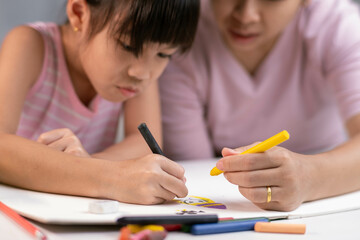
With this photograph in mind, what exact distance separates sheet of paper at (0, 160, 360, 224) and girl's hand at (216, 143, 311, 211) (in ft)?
0.05

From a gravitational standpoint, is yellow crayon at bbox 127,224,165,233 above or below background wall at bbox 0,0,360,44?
A: below

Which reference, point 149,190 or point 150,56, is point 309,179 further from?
point 150,56

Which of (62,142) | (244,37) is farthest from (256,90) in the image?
(62,142)

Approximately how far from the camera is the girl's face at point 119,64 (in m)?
0.75

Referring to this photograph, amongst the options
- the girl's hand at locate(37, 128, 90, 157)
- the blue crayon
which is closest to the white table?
the blue crayon

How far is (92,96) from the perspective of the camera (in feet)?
3.17

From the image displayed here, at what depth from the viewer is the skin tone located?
1.83ft

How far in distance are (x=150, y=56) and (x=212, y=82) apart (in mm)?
338

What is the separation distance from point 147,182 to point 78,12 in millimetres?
366

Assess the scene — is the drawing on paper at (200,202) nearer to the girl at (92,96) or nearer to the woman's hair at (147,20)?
the girl at (92,96)

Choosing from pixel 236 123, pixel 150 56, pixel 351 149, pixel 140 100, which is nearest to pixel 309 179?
pixel 351 149

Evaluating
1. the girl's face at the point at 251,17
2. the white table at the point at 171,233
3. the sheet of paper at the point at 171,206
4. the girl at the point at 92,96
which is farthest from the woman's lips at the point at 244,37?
the white table at the point at 171,233

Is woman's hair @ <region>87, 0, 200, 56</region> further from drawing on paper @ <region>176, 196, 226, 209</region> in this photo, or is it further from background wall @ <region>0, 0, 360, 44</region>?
background wall @ <region>0, 0, 360, 44</region>

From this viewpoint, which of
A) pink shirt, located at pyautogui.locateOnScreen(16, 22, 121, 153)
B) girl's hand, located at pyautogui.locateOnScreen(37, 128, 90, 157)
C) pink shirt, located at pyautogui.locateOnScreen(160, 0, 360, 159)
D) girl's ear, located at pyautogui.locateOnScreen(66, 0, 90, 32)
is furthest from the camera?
pink shirt, located at pyautogui.locateOnScreen(160, 0, 360, 159)
